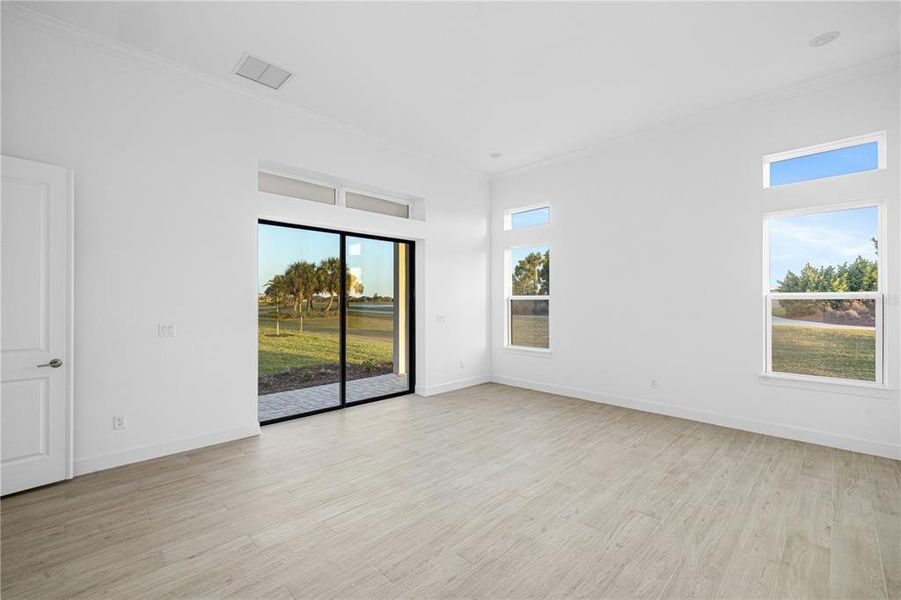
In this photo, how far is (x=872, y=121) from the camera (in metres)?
3.61

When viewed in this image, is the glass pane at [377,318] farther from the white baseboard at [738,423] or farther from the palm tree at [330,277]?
the white baseboard at [738,423]

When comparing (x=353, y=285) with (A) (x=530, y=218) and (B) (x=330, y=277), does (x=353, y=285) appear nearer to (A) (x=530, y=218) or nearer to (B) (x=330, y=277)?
(B) (x=330, y=277)

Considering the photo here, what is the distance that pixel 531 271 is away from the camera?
6.33 m

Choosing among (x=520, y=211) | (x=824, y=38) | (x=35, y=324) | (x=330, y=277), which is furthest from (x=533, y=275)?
(x=35, y=324)

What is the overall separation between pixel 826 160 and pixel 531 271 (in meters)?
3.49

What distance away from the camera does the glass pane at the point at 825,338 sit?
3686 mm

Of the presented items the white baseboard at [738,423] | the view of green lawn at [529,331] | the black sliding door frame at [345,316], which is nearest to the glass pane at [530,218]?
the view of green lawn at [529,331]

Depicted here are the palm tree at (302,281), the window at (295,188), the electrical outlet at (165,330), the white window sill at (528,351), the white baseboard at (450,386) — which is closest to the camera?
the electrical outlet at (165,330)

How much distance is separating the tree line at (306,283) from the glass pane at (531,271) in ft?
8.95

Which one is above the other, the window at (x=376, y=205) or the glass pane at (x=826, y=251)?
the window at (x=376, y=205)

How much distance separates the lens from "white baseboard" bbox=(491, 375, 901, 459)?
3568 mm

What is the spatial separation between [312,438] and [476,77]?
149 inches

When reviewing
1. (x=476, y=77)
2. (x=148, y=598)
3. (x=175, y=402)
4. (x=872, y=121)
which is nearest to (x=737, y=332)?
(x=872, y=121)

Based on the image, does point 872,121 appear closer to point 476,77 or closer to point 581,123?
point 581,123
